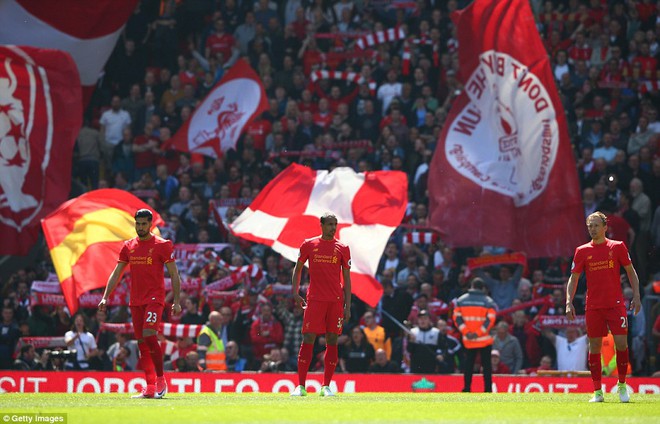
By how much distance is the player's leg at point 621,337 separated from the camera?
50.3 ft

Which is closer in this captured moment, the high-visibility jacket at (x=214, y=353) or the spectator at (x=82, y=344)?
the high-visibility jacket at (x=214, y=353)

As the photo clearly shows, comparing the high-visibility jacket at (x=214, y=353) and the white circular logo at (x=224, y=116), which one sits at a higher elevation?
the white circular logo at (x=224, y=116)

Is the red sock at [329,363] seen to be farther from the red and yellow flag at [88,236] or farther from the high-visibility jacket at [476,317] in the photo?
the red and yellow flag at [88,236]

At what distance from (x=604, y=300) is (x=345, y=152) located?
40.9 ft

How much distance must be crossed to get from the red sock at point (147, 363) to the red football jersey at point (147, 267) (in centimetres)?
51

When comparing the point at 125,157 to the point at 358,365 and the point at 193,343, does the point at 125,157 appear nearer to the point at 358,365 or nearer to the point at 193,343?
the point at 193,343

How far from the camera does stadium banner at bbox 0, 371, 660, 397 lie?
798 inches

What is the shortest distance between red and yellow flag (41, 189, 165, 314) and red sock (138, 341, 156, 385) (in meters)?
6.31

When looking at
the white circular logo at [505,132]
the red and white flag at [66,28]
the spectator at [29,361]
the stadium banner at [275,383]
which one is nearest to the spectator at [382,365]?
the stadium banner at [275,383]

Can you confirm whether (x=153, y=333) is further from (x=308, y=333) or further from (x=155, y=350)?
(x=308, y=333)

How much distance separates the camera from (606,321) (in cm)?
1550

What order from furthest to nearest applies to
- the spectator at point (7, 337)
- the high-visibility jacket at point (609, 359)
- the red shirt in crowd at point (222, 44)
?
1. the red shirt in crowd at point (222, 44)
2. the spectator at point (7, 337)
3. the high-visibility jacket at point (609, 359)

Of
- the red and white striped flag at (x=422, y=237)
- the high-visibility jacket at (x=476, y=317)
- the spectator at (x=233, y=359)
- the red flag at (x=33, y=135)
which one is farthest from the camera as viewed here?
the red flag at (x=33, y=135)

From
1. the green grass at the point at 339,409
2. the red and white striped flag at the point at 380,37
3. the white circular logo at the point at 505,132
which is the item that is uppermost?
the red and white striped flag at the point at 380,37
